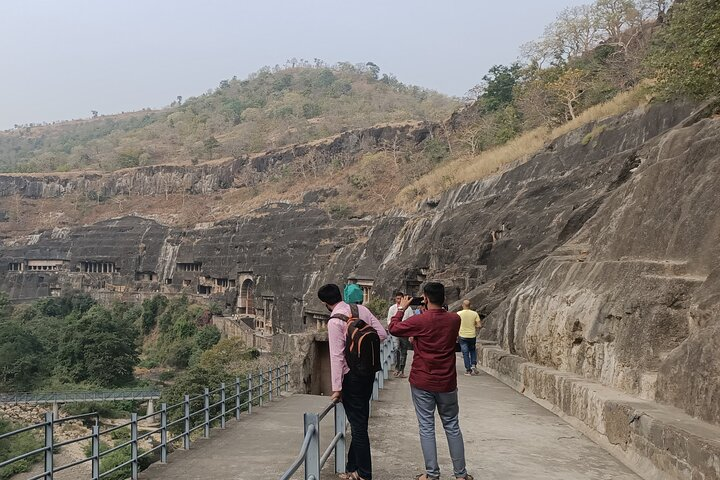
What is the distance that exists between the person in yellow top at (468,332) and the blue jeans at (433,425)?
18.8 ft

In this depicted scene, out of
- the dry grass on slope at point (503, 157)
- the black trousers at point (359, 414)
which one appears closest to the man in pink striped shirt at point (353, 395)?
the black trousers at point (359, 414)

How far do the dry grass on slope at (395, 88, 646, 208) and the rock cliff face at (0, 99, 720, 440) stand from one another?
1207mm

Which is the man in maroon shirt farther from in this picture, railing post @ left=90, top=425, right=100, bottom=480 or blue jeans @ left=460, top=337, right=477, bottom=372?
blue jeans @ left=460, top=337, right=477, bottom=372

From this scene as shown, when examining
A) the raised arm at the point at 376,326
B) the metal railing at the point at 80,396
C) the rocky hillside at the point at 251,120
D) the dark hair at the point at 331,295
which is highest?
the rocky hillside at the point at 251,120

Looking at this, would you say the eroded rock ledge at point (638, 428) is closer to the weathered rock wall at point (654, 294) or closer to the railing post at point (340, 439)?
the weathered rock wall at point (654, 294)

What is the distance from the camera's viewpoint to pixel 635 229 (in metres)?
8.55

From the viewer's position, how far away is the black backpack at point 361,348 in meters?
4.93

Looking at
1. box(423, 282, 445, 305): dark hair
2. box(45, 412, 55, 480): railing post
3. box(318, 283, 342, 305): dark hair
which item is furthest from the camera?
box(45, 412, 55, 480): railing post

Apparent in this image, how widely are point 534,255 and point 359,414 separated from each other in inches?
625

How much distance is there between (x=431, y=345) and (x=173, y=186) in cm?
8003

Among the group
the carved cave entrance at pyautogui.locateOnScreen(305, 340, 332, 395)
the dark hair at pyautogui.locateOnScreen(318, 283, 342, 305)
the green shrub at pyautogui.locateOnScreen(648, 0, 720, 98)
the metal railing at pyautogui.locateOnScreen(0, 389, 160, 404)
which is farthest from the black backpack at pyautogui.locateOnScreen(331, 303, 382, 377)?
the metal railing at pyautogui.locateOnScreen(0, 389, 160, 404)

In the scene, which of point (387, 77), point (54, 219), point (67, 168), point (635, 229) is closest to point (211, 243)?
point (54, 219)

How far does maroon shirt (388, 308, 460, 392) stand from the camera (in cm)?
497

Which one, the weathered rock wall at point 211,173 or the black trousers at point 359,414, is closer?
the black trousers at point 359,414
